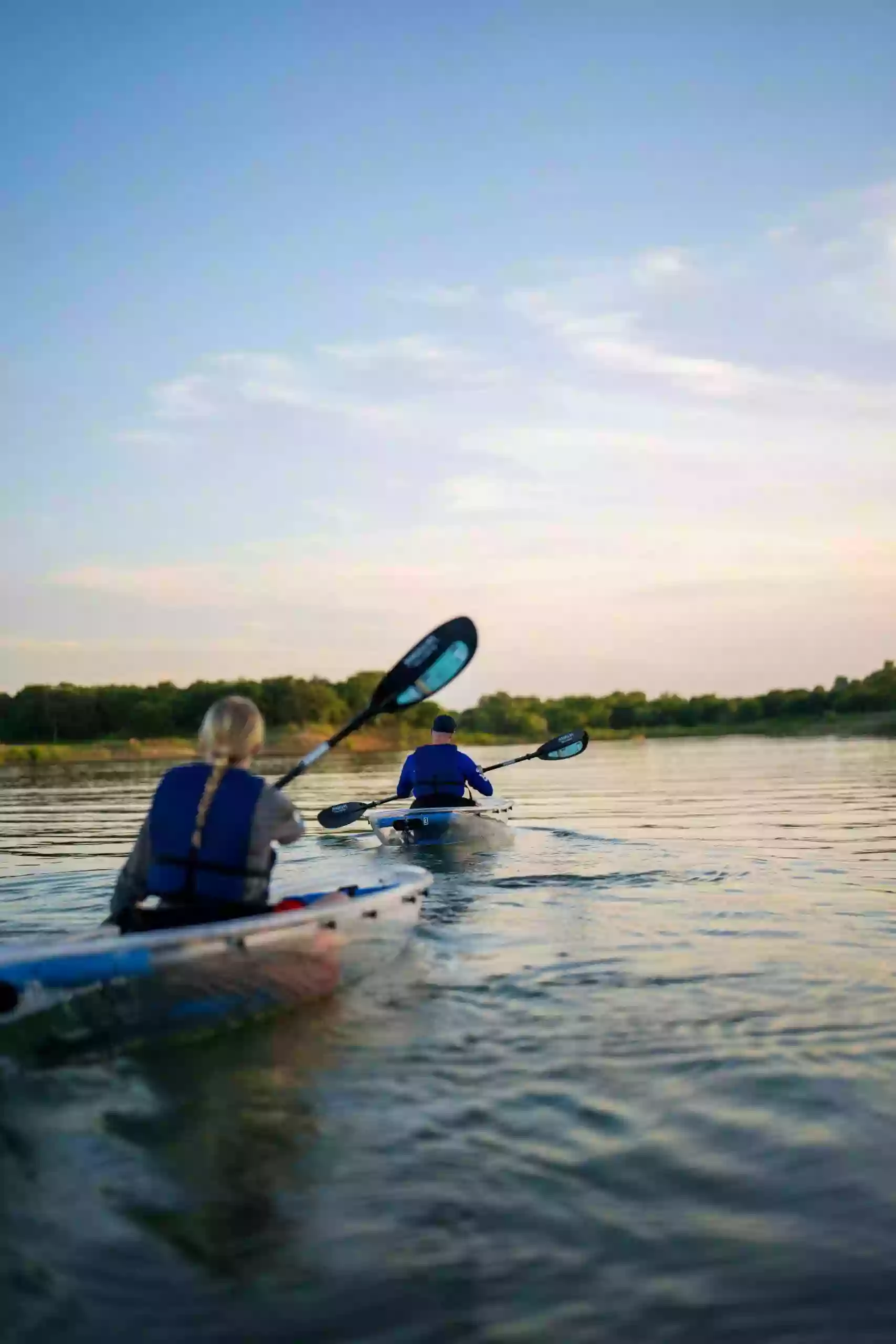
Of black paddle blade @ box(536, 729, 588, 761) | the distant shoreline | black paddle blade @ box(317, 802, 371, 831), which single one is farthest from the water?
the distant shoreline

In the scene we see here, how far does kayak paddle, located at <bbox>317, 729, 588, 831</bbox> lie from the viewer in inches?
479

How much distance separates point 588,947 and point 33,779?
97.0 ft

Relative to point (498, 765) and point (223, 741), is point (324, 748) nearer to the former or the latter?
point (223, 741)

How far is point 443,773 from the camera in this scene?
11.4 metres

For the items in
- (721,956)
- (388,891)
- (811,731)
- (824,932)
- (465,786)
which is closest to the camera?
(388,891)

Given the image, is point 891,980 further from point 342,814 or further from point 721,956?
point 342,814

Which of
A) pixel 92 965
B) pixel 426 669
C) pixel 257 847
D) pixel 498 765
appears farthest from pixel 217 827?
pixel 498 765

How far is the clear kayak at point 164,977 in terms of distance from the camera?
14.2ft

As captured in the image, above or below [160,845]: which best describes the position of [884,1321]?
below

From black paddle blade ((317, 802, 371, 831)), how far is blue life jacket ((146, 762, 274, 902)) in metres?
7.09

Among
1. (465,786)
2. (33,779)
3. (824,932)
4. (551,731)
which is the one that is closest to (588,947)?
(824,932)

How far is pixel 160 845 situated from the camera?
492 centimetres

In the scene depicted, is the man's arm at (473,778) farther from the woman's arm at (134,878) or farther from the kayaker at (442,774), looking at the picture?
the woman's arm at (134,878)

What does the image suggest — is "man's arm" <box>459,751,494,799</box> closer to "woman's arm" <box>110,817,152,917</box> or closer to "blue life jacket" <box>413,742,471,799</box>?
"blue life jacket" <box>413,742,471,799</box>
